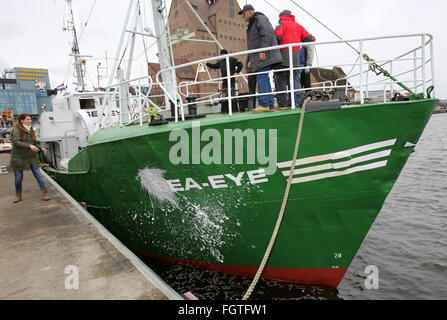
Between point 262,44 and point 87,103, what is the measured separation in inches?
314

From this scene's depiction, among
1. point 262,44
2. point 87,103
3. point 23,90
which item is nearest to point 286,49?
point 262,44

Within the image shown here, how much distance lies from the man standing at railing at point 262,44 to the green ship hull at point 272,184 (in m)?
0.89

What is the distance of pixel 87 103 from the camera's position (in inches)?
419

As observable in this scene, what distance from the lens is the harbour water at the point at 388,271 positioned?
499 centimetres

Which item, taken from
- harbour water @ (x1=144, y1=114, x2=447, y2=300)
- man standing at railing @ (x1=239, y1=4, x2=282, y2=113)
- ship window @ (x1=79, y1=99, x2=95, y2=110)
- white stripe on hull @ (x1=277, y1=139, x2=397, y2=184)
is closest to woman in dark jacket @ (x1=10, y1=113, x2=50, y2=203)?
harbour water @ (x1=144, y1=114, x2=447, y2=300)

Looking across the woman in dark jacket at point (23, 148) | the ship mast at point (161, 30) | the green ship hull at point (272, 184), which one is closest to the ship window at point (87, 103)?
the woman in dark jacket at point (23, 148)

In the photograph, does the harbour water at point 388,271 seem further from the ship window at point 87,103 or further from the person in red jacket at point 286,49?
the ship window at point 87,103

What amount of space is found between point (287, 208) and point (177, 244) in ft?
6.45

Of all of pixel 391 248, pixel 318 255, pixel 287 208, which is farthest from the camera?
pixel 391 248

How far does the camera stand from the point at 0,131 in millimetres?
38844

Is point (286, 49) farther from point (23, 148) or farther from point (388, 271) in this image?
point (23, 148)

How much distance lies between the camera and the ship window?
10570 mm
